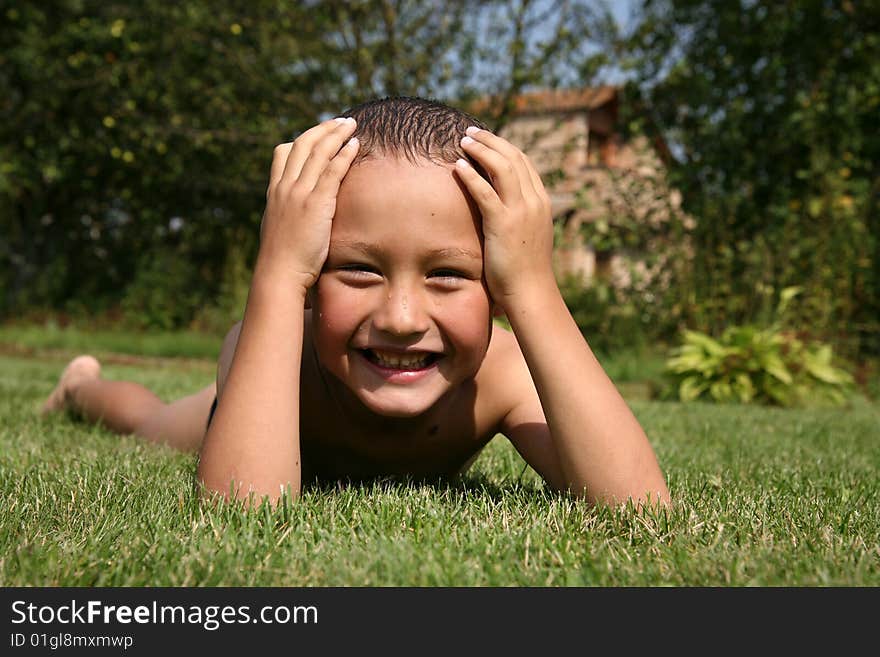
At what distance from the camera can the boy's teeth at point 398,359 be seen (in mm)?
2102

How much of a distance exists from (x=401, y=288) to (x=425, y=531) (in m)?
0.57

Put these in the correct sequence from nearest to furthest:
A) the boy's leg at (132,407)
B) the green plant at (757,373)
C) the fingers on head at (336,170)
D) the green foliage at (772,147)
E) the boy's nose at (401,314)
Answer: the boy's nose at (401,314) → the fingers on head at (336,170) → the boy's leg at (132,407) → the green plant at (757,373) → the green foliage at (772,147)

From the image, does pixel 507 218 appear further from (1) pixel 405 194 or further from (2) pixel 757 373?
(2) pixel 757 373

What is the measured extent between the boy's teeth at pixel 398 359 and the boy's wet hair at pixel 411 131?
490mm

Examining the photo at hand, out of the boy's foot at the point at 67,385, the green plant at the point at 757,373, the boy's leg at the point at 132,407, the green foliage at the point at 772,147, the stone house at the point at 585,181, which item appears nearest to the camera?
the boy's leg at the point at 132,407

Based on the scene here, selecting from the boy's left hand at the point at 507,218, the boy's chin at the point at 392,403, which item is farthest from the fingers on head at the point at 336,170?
the boy's chin at the point at 392,403

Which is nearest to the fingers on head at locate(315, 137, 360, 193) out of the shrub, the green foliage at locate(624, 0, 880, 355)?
the shrub

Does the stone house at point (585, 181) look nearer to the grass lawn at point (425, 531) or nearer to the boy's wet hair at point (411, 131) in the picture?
the grass lawn at point (425, 531)

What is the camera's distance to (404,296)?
1.98 m

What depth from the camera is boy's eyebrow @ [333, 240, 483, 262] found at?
1.99 meters

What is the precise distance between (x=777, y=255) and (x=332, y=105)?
5568 millimetres
